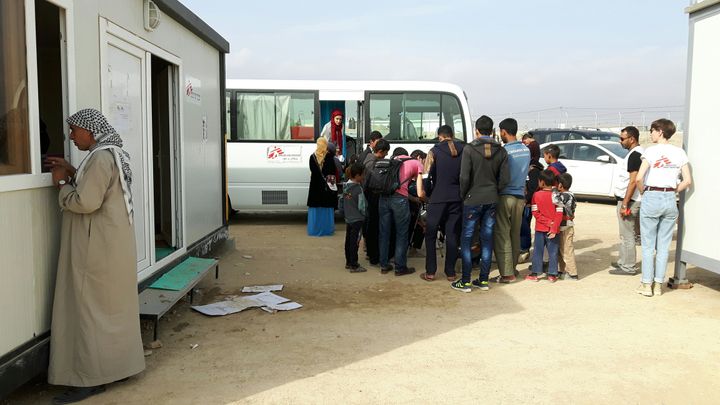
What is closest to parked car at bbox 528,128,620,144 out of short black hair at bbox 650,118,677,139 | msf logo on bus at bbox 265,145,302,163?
msf logo on bus at bbox 265,145,302,163

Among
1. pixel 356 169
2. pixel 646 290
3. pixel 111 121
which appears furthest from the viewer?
pixel 356 169

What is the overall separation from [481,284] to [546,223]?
108 cm

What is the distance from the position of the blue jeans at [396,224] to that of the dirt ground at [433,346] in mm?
300

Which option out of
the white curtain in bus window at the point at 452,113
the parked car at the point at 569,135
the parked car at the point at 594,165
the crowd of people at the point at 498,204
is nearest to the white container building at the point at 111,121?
the crowd of people at the point at 498,204

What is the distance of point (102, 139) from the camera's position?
4.05 metres

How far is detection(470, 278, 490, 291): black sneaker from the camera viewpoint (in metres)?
6.87

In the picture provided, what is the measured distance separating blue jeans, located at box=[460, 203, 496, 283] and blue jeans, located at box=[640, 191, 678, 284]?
62.6 inches

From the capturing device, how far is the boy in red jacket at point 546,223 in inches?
278

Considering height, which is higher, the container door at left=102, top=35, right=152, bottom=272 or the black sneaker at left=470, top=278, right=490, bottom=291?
the container door at left=102, top=35, right=152, bottom=272

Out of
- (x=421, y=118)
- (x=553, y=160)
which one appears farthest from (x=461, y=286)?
(x=421, y=118)

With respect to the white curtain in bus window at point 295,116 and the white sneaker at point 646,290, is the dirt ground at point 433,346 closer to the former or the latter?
the white sneaker at point 646,290

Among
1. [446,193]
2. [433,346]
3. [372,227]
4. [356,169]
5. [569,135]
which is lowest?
[433,346]

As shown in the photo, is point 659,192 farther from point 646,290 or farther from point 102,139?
point 102,139

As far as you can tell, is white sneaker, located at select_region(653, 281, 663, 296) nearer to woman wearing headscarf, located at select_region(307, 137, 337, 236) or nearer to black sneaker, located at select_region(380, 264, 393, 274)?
black sneaker, located at select_region(380, 264, 393, 274)
